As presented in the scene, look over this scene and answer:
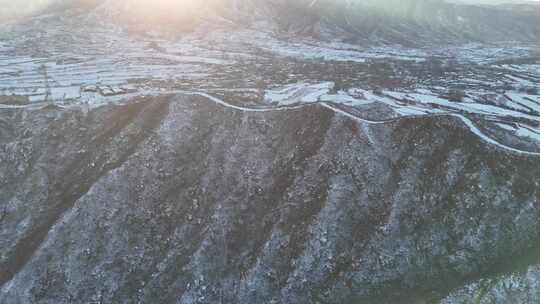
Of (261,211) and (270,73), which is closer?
(261,211)

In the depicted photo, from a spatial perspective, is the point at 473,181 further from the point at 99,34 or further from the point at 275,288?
the point at 99,34

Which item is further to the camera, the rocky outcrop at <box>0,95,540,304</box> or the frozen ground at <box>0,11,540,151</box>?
the frozen ground at <box>0,11,540,151</box>

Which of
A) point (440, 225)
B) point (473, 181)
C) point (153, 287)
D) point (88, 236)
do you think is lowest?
point (153, 287)

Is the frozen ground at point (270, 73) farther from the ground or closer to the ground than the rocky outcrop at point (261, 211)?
farther from the ground

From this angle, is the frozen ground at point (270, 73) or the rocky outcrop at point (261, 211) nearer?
the rocky outcrop at point (261, 211)

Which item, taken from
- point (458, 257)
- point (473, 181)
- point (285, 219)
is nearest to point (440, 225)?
point (458, 257)

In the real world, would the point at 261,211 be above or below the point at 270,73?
below

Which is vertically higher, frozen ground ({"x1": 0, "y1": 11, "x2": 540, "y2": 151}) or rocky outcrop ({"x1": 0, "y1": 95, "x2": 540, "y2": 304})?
frozen ground ({"x1": 0, "y1": 11, "x2": 540, "y2": 151})

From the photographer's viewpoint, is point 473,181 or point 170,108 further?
point 170,108
